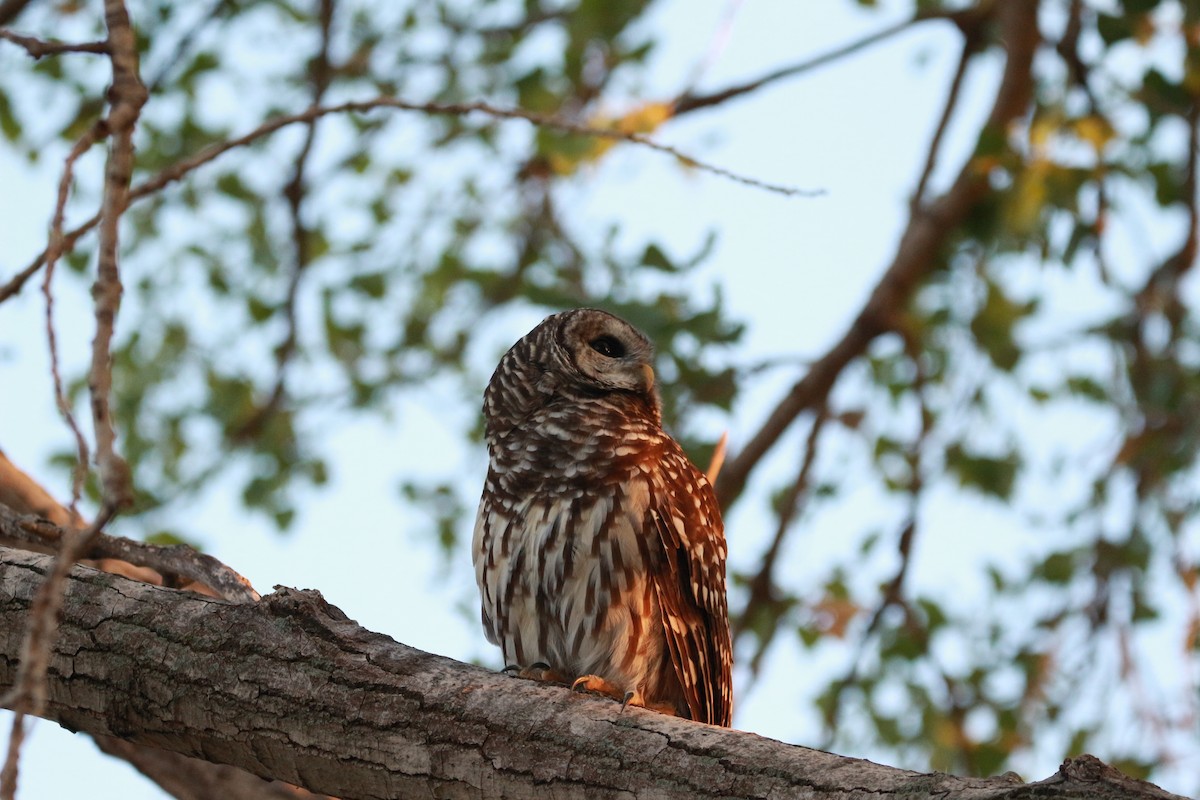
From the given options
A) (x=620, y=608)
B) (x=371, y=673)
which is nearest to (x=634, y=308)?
(x=620, y=608)

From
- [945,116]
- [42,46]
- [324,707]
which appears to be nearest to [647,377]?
[324,707]

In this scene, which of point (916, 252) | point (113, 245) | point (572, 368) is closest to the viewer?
point (113, 245)

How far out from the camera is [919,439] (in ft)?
18.0

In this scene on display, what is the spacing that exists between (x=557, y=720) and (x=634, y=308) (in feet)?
7.02

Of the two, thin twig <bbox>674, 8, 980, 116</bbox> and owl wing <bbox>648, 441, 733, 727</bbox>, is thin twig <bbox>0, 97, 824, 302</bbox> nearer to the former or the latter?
owl wing <bbox>648, 441, 733, 727</bbox>

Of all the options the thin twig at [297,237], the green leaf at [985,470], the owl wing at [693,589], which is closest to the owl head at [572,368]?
the owl wing at [693,589]

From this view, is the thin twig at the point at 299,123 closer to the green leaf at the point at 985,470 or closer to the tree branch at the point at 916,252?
the tree branch at the point at 916,252

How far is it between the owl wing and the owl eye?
501 millimetres

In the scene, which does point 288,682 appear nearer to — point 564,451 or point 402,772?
point 402,772

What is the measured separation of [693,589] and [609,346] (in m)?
0.84

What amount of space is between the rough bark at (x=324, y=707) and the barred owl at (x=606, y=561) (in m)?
0.73

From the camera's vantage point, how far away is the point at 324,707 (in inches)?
82.1

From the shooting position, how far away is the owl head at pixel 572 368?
350 centimetres

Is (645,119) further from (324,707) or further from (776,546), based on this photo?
(324,707)
